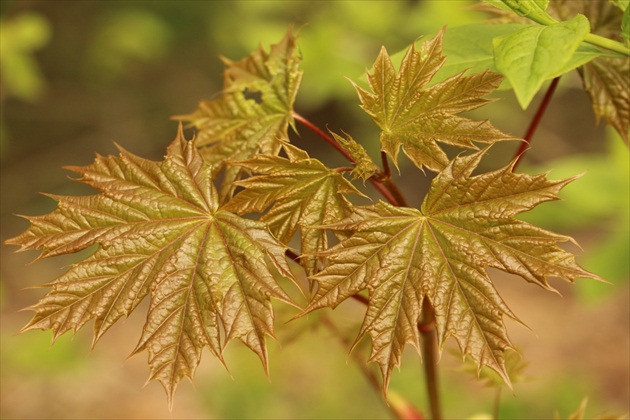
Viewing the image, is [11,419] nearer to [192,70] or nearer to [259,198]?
[192,70]

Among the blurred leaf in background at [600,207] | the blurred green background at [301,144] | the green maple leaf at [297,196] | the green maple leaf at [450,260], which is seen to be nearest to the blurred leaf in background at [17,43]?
the blurred green background at [301,144]

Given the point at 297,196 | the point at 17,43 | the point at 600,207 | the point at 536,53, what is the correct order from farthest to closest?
the point at 17,43 → the point at 600,207 → the point at 297,196 → the point at 536,53

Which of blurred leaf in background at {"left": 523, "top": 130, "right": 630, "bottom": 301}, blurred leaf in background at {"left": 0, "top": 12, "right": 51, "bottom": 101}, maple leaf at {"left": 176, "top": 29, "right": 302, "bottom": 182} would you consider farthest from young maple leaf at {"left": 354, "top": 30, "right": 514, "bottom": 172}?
blurred leaf in background at {"left": 0, "top": 12, "right": 51, "bottom": 101}

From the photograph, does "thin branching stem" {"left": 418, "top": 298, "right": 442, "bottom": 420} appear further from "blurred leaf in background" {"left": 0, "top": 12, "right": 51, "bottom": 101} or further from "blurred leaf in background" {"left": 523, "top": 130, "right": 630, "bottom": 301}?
"blurred leaf in background" {"left": 0, "top": 12, "right": 51, "bottom": 101}

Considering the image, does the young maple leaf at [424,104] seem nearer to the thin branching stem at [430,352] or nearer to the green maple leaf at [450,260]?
the green maple leaf at [450,260]

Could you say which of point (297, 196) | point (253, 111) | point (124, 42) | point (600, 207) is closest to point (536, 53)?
point (297, 196)

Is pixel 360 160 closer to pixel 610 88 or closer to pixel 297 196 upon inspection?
pixel 297 196
